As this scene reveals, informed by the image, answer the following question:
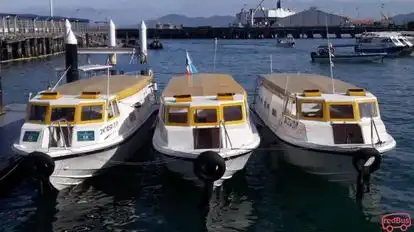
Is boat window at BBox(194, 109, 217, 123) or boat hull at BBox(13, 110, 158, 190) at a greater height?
boat window at BBox(194, 109, 217, 123)

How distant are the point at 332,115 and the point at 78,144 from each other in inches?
371

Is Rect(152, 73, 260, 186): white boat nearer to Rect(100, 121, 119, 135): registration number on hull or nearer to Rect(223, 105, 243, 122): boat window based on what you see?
Rect(223, 105, 243, 122): boat window

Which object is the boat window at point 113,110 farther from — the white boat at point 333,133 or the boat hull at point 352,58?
the boat hull at point 352,58

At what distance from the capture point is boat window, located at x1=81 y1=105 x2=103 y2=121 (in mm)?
20516

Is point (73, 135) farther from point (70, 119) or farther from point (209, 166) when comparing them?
point (209, 166)

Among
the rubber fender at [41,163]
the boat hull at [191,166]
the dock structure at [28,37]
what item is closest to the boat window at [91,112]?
the rubber fender at [41,163]

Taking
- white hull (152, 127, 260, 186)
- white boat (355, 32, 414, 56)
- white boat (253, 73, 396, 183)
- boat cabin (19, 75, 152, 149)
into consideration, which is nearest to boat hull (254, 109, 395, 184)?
white boat (253, 73, 396, 183)

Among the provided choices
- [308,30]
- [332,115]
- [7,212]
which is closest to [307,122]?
[332,115]

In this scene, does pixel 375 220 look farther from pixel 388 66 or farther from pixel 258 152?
pixel 388 66

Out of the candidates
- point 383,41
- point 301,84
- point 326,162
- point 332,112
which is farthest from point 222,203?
point 383,41

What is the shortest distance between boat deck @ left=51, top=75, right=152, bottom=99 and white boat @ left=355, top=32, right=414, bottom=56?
6691 cm

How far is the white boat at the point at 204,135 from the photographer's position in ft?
62.9

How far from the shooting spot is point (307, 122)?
Answer: 20.8 m

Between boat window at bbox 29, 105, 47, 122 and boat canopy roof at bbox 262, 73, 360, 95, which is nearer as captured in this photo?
boat window at bbox 29, 105, 47, 122
